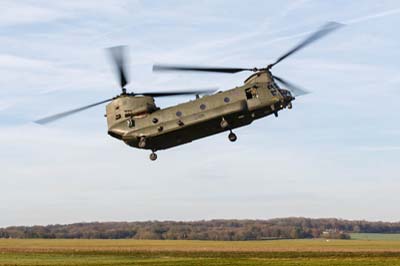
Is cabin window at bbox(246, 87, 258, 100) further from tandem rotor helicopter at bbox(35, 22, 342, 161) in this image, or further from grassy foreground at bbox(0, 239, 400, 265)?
grassy foreground at bbox(0, 239, 400, 265)

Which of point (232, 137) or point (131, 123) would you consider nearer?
point (232, 137)

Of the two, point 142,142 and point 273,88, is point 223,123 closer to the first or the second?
point 273,88

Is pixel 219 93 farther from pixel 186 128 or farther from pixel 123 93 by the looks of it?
pixel 123 93

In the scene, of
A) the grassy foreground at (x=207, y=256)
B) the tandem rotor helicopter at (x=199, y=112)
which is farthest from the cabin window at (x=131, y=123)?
the grassy foreground at (x=207, y=256)

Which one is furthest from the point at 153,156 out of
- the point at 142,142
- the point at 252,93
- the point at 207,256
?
the point at 207,256

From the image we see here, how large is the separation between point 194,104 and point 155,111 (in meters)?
3.19

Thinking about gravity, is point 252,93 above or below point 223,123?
above

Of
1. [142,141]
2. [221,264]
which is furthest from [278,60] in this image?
[221,264]

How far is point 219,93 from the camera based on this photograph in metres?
46.0

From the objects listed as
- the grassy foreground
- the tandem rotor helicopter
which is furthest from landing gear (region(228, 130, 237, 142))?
the grassy foreground

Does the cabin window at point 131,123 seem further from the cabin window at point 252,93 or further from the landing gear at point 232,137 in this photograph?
the cabin window at point 252,93

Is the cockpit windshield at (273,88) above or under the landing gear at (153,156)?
above

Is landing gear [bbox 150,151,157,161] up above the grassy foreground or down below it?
above

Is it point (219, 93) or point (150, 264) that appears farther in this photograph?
point (150, 264)
